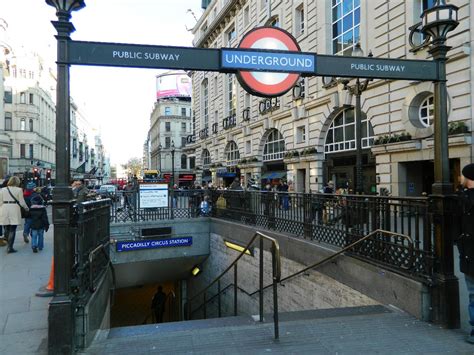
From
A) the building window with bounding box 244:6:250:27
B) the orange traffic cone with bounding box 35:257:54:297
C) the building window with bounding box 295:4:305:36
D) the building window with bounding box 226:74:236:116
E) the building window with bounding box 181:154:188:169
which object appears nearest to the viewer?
the orange traffic cone with bounding box 35:257:54:297

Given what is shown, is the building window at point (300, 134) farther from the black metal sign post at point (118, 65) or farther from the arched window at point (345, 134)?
the black metal sign post at point (118, 65)

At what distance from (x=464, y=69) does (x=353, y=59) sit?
38.7ft

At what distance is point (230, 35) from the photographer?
3978 centimetres

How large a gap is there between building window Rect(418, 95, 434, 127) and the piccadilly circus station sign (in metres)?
13.7

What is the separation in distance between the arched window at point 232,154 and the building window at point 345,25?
1744 cm

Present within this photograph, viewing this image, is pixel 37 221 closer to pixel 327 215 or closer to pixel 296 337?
pixel 327 215

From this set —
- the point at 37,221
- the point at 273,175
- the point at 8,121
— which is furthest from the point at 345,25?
the point at 8,121

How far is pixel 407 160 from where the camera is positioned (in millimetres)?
16562

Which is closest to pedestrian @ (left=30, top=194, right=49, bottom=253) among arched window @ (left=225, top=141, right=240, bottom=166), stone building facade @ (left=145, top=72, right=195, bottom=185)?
arched window @ (left=225, top=141, right=240, bottom=166)

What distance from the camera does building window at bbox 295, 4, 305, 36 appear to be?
26.1 m

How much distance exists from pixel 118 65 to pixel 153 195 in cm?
968

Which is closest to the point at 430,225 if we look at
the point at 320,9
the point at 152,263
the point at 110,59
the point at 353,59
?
the point at 353,59

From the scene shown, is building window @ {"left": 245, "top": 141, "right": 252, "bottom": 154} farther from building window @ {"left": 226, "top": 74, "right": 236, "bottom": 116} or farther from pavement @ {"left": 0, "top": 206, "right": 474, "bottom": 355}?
pavement @ {"left": 0, "top": 206, "right": 474, "bottom": 355}

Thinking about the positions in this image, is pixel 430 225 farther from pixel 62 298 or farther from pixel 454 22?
pixel 62 298
